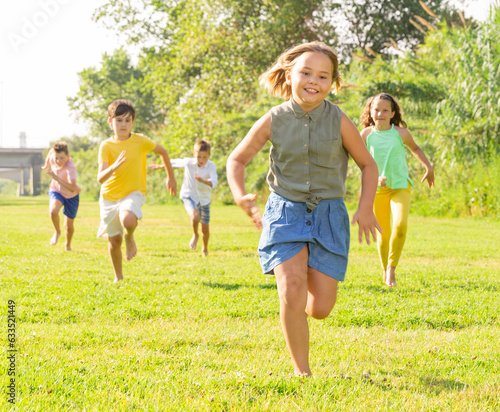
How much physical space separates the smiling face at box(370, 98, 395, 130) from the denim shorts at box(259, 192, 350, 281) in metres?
3.59

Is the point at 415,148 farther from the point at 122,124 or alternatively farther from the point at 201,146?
the point at 201,146

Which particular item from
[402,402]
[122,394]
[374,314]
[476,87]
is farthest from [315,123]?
[476,87]

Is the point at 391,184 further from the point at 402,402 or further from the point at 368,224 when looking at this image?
the point at 402,402

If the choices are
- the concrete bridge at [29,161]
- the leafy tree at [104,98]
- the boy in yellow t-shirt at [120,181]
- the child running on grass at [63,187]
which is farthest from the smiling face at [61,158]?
the concrete bridge at [29,161]

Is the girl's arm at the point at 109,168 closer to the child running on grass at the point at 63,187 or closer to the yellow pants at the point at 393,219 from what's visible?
the yellow pants at the point at 393,219

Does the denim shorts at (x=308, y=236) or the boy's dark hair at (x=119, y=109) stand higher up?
the boy's dark hair at (x=119, y=109)

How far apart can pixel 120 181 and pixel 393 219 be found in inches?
122

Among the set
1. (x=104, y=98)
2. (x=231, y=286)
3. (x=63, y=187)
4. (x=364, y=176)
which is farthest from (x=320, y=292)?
(x=104, y=98)

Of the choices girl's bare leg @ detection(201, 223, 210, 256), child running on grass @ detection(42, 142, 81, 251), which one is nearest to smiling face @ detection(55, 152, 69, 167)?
child running on grass @ detection(42, 142, 81, 251)

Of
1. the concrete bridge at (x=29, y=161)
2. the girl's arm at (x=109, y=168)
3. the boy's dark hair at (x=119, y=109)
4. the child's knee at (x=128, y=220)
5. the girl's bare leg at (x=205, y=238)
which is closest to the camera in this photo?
the girl's arm at (x=109, y=168)

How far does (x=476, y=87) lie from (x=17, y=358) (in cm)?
1518

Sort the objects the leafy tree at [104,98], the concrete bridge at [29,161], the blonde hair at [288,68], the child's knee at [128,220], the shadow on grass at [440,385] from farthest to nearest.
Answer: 1. the concrete bridge at [29,161]
2. the leafy tree at [104,98]
3. the child's knee at [128,220]
4. the blonde hair at [288,68]
5. the shadow on grass at [440,385]

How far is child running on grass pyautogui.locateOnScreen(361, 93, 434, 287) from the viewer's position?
274 inches

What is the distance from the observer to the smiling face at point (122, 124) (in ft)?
22.7
